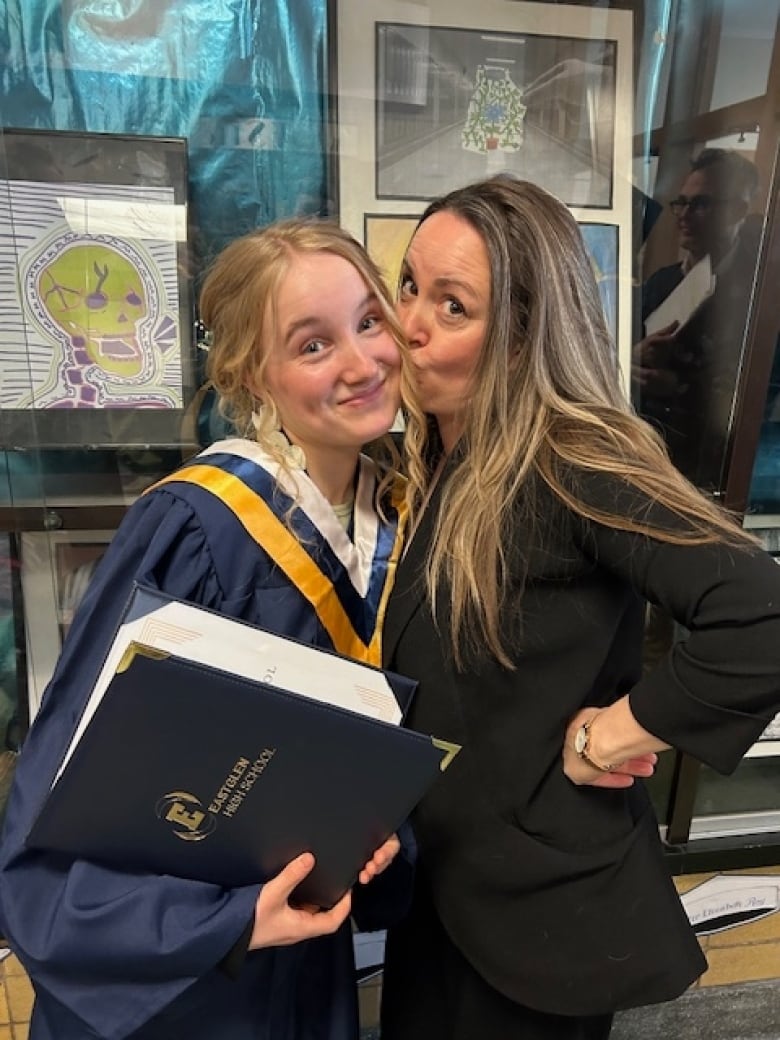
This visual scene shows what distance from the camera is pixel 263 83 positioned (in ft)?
4.15

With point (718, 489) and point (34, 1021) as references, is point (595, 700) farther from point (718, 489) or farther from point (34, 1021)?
point (34, 1021)

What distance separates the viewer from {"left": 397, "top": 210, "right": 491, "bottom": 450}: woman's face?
96 centimetres

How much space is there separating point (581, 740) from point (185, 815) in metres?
0.47

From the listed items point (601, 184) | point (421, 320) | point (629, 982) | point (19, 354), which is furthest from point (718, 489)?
point (19, 354)

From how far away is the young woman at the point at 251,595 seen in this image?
72cm

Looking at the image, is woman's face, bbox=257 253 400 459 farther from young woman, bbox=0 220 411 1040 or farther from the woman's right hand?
the woman's right hand

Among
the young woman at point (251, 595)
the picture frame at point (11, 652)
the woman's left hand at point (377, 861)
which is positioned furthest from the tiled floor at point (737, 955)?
the woman's left hand at point (377, 861)

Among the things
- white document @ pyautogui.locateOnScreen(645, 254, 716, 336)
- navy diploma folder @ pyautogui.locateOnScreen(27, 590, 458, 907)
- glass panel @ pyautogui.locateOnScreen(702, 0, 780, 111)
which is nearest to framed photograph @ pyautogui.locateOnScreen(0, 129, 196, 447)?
navy diploma folder @ pyautogui.locateOnScreen(27, 590, 458, 907)

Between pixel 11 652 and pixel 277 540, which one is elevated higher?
pixel 277 540

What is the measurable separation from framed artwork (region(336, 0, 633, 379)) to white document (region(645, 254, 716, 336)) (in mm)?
81

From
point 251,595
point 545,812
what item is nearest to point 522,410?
point 251,595

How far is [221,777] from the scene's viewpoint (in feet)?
2.22

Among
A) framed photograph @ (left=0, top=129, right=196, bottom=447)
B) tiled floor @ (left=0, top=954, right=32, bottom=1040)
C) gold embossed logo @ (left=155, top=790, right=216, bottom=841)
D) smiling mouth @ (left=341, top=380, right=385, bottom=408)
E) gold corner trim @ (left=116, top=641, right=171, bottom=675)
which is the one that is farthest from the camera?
tiled floor @ (left=0, top=954, right=32, bottom=1040)

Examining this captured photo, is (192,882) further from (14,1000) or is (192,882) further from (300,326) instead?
(14,1000)
